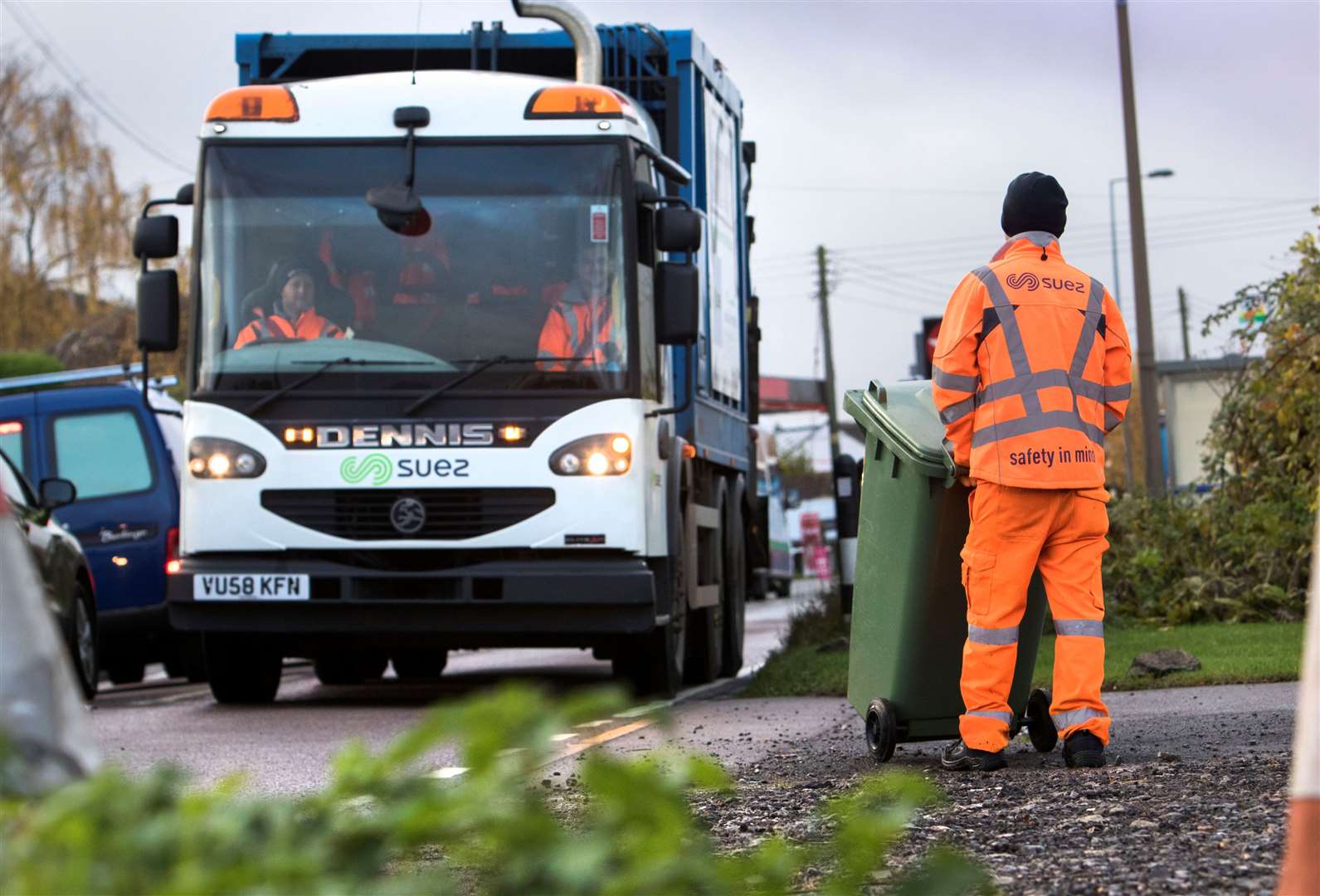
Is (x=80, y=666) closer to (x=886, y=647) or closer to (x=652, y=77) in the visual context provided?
(x=652, y=77)

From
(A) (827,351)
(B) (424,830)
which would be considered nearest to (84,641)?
(B) (424,830)

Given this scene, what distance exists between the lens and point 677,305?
33.5 ft

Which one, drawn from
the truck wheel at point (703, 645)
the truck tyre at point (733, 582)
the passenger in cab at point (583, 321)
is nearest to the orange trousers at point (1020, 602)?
the passenger in cab at point (583, 321)

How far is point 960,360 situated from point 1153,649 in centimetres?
606

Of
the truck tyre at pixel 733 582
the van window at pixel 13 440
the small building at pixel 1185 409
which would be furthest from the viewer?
the small building at pixel 1185 409

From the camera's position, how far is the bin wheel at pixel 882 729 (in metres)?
6.81

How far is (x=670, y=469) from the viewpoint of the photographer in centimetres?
1071

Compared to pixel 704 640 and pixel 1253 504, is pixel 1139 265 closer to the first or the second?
pixel 1253 504

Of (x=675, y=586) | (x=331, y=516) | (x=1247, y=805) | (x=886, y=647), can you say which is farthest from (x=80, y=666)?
(x=1247, y=805)

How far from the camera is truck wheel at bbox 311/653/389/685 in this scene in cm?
1354

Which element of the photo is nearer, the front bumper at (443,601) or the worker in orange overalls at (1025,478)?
the worker in orange overalls at (1025,478)

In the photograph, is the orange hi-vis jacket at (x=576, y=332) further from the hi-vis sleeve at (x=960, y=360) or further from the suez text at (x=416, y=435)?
the hi-vis sleeve at (x=960, y=360)

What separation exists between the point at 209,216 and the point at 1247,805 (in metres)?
6.95

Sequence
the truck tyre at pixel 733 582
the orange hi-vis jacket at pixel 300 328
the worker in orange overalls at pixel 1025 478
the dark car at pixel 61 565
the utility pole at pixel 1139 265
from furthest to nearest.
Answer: the utility pole at pixel 1139 265, the truck tyre at pixel 733 582, the dark car at pixel 61 565, the orange hi-vis jacket at pixel 300 328, the worker in orange overalls at pixel 1025 478
